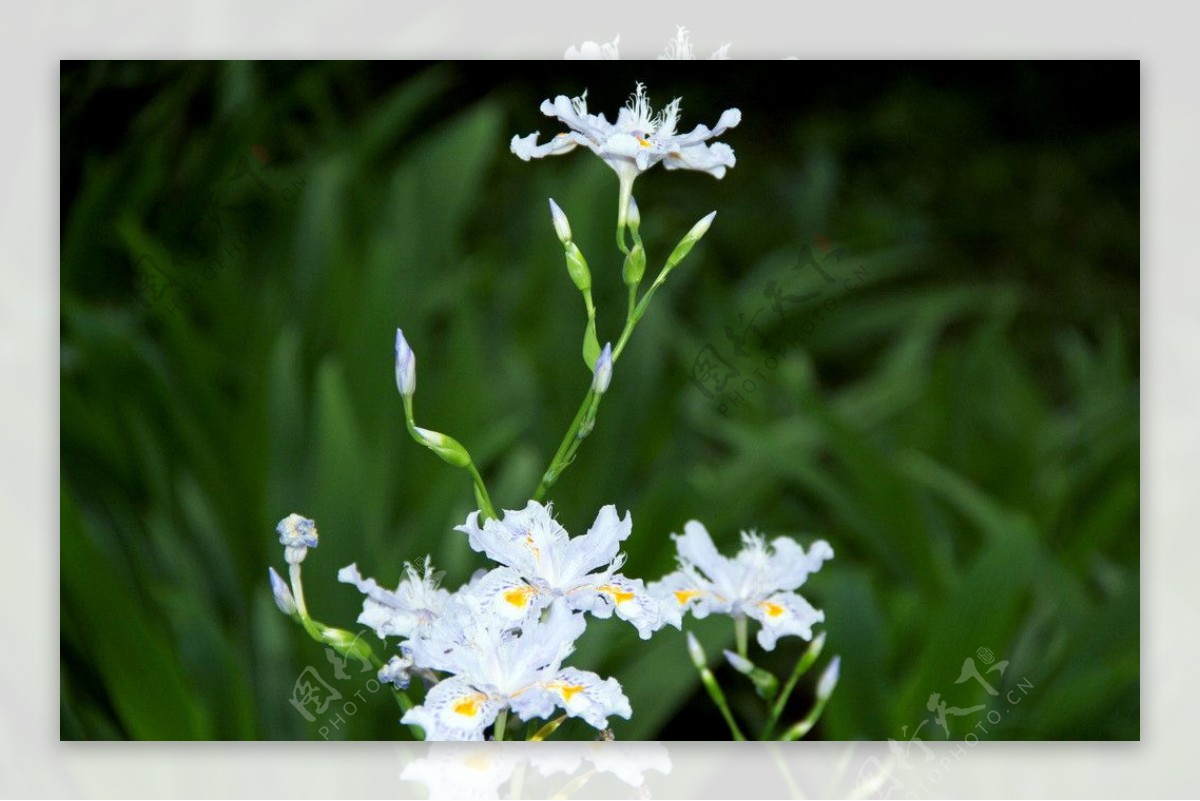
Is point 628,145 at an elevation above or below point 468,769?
above

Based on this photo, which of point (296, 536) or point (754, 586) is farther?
point (754, 586)

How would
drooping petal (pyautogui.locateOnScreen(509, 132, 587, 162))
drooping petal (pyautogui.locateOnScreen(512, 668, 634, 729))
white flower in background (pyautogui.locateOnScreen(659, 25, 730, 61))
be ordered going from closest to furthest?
drooping petal (pyautogui.locateOnScreen(512, 668, 634, 729)) → drooping petal (pyautogui.locateOnScreen(509, 132, 587, 162)) → white flower in background (pyautogui.locateOnScreen(659, 25, 730, 61))

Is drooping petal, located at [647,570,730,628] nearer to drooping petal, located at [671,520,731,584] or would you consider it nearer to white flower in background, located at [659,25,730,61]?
drooping petal, located at [671,520,731,584]

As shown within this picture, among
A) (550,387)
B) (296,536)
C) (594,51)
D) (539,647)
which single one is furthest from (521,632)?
(550,387)

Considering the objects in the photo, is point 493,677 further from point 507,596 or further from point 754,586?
point 754,586

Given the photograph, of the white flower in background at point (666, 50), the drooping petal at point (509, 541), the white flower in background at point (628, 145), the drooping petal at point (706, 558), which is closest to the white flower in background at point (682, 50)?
the white flower in background at point (666, 50)

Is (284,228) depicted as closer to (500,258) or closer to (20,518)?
(500,258)

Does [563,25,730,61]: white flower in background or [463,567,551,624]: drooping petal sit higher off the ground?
[563,25,730,61]: white flower in background

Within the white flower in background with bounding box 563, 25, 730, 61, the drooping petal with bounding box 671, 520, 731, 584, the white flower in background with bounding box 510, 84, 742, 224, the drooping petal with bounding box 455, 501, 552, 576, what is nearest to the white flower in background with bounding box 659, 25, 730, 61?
the white flower in background with bounding box 563, 25, 730, 61
